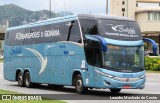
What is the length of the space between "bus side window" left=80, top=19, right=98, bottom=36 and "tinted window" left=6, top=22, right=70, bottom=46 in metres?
1.38

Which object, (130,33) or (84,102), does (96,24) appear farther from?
(84,102)

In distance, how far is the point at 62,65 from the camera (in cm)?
2227

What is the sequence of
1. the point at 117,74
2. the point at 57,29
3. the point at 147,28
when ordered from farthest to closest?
the point at 147,28 → the point at 57,29 → the point at 117,74

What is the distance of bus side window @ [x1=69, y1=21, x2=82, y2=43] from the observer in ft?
67.9

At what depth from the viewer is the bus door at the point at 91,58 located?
64.5 feet

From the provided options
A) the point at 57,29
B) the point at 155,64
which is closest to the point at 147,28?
the point at 155,64

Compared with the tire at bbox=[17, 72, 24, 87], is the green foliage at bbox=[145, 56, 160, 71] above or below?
above

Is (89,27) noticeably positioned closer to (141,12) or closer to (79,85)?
(79,85)

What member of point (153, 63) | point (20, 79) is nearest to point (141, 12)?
point (153, 63)

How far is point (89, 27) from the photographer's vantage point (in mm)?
20328

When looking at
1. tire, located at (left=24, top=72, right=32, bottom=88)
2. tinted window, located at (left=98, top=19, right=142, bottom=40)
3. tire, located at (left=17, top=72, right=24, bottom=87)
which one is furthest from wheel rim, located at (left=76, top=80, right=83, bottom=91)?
tire, located at (left=17, top=72, right=24, bottom=87)

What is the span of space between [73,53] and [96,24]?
1908mm

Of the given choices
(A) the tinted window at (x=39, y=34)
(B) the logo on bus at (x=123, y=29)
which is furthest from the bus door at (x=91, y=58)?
(A) the tinted window at (x=39, y=34)

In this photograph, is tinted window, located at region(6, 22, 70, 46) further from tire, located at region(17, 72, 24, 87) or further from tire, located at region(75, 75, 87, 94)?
tire, located at region(75, 75, 87, 94)
